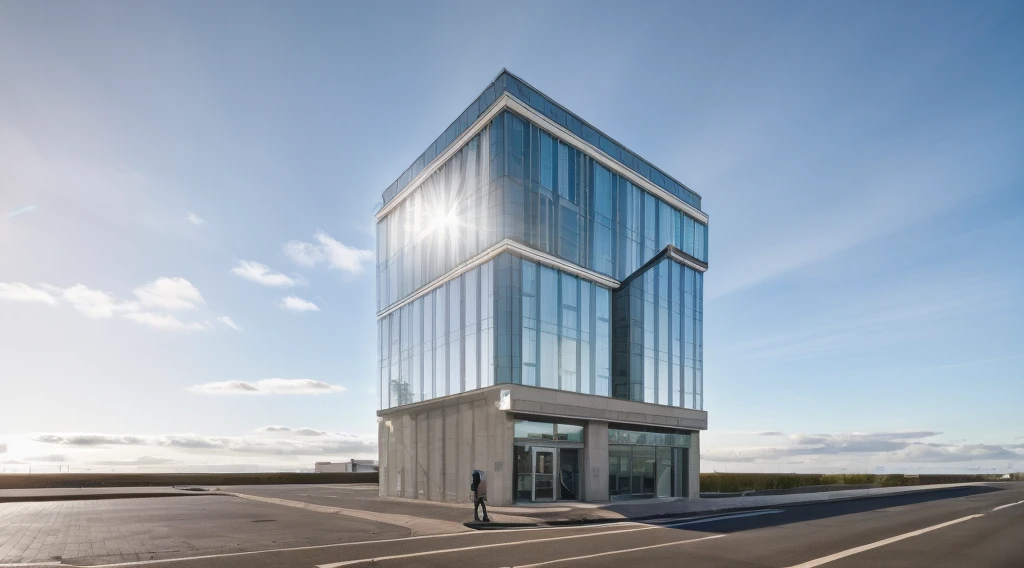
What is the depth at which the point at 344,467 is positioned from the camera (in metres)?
84.9

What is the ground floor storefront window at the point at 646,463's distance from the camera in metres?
34.4

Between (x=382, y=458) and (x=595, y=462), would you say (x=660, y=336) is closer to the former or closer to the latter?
(x=595, y=462)

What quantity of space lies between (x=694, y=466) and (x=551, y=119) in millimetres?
21989

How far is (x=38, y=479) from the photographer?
189 ft

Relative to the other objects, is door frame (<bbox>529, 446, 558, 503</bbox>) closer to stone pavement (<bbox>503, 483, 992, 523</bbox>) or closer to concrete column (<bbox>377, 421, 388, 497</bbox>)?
stone pavement (<bbox>503, 483, 992, 523</bbox>)

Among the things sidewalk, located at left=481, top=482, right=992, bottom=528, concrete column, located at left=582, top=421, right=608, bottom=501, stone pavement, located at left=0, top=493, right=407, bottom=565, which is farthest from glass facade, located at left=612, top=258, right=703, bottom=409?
stone pavement, located at left=0, top=493, right=407, bottom=565

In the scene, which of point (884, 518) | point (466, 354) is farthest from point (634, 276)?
point (884, 518)

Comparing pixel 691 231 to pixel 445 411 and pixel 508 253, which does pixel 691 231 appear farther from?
pixel 445 411

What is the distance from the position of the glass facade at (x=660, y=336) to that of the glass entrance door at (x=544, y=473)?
6556 mm

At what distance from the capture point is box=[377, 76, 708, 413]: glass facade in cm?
3148

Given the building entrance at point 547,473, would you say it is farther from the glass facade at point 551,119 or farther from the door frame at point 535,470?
the glass facade at point 551,119

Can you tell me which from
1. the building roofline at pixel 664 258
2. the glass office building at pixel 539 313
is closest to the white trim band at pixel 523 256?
the glass office building at pixel 539 313

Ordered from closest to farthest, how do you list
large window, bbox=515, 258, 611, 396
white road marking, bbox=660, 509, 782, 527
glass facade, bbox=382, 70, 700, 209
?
white road marking, bbox=660, 509, 782, 527 < large window, bbox=515, 258, 611, 396 < glass facade, bbox=382, 70, 700, 209

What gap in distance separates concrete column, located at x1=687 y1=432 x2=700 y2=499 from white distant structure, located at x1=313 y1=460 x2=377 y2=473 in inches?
2131
